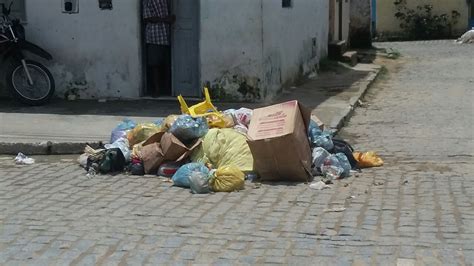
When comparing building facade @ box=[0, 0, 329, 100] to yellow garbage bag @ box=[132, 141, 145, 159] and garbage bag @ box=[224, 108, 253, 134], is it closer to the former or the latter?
garbage bag @ box=[224, 108, 253, 134]

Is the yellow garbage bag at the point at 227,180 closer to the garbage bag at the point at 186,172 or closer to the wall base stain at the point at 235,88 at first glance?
the garbage bag at the point at 186,172

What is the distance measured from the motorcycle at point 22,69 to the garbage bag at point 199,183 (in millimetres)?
4922

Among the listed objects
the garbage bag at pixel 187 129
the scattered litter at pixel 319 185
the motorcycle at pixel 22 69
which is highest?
the motorcycle at pixel 22 69

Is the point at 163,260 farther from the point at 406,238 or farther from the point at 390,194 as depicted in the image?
the point at 390,194

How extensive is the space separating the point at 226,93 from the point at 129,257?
6310 mm

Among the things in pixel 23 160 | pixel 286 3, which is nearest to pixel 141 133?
pixel 23 160

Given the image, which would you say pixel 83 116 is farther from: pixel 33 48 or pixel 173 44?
pixel 173 44

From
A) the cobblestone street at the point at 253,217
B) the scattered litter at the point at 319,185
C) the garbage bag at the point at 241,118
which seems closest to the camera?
the cobblestone street at the point at 253,217

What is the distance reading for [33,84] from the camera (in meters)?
10.9

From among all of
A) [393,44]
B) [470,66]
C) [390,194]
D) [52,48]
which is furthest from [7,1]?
[393,44]

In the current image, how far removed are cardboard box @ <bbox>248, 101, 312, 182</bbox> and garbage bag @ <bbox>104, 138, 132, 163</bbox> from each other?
1.39 metres

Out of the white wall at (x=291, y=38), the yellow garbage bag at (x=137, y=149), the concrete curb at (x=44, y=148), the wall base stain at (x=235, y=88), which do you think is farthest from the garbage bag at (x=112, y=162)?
the white wall at (x=291, y=38)

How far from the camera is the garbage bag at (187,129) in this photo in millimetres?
7426

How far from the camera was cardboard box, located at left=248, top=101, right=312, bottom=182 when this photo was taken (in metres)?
6.82
